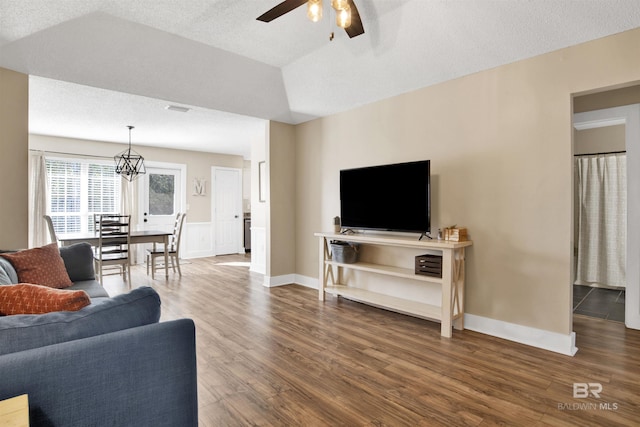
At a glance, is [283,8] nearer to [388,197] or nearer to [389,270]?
[388,197]

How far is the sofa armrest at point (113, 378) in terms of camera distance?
1017mm

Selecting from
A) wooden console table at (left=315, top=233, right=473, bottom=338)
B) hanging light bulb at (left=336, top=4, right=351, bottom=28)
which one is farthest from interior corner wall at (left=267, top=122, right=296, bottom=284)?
hanging light bulb at (left=336, top=4, right=351, bottom=28)

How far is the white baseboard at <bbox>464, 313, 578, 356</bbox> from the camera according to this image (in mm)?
2674

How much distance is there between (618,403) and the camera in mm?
1992

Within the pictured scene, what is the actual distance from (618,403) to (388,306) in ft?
6.12

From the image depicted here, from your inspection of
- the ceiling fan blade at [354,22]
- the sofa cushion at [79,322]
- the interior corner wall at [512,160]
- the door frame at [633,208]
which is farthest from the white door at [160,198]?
the door frame at [633,208]

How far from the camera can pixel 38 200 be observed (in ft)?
19.4

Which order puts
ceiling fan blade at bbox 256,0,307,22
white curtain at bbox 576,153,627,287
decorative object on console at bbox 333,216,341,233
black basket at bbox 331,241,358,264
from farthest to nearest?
white curtain at bbox 576,153,627,287
decorative object on console at bbox 333,216,341,233
black basket at bbox 331,241,358,264
ceiling fan blade at bbox 256,0,307,22

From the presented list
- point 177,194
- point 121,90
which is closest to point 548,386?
point 121,90

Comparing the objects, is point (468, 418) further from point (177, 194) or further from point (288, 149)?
point (177, 194)

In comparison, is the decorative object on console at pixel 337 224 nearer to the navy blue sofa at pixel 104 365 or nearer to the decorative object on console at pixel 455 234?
the decorative object on console at pixel 455 234

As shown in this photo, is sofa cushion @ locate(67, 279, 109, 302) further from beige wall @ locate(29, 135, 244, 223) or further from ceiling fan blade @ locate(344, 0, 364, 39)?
beige wall @ locate(29, 135, 244, 223)

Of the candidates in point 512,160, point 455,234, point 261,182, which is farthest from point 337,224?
point 261,182

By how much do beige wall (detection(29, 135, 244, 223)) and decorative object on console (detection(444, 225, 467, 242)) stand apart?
625 cm
